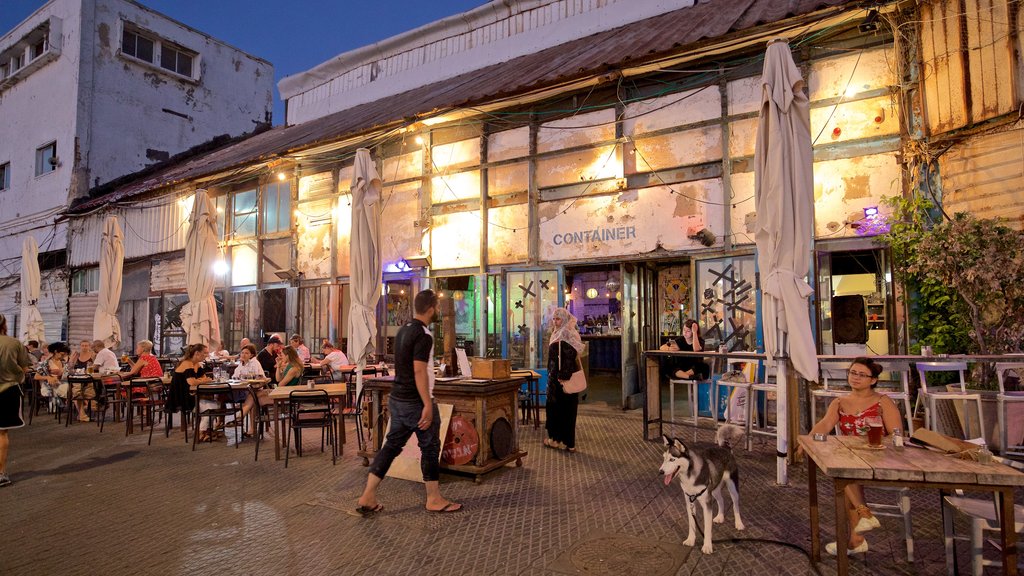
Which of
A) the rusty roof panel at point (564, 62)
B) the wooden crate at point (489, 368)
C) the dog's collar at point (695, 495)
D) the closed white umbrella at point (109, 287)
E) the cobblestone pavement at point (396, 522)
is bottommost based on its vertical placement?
the cobblestone pavement at point (396, 522)

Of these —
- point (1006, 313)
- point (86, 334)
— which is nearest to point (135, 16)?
point (86, 334)

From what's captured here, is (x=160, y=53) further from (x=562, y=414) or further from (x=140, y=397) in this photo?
(x=562, y=414)

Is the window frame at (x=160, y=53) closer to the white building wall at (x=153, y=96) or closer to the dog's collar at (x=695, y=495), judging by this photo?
the white building wall at (x=153, y=96)

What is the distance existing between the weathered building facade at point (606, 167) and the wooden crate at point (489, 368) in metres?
4.60

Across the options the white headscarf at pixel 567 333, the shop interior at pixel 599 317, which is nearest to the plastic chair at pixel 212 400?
the white headscarf at pixel 567 333

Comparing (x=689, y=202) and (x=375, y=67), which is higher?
(x=375, y=67)

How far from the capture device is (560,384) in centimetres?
708

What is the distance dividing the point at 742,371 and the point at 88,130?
80.0 feet

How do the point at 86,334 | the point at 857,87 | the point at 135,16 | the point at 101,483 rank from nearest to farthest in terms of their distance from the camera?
the point at 101,483 → the point at 857,87 → the point at 86,334 → the point at 135,16

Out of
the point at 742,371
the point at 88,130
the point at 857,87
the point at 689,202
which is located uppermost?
the point at 88,130

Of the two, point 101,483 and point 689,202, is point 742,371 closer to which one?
point 689,202

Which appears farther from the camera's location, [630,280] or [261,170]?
[261,170]

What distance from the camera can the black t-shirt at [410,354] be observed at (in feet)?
15.8

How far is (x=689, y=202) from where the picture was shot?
938cm
